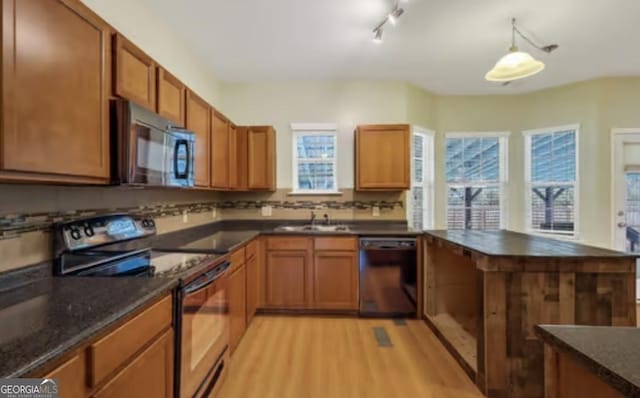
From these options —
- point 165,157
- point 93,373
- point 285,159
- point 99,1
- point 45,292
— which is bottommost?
point 93,373

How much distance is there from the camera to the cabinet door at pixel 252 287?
9.84 ft

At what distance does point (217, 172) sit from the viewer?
3053mm

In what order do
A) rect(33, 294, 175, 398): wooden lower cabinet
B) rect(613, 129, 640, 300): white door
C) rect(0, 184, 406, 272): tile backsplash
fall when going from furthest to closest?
rect(613, 129, 640, 300): white door
rect(0, 184, 406, 272): tile backsplash
rect(33, 294, 175, 398): wooden lower cabinet

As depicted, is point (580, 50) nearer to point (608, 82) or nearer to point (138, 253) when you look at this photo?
point (608, 82)

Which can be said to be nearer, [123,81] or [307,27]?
[123,81]

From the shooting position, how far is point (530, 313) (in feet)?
6.77

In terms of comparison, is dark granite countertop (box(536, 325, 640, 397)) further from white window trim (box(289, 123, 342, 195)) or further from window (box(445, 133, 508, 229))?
window (box(445, 133, 508, 229))

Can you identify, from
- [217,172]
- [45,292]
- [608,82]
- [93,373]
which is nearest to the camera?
[93,373]

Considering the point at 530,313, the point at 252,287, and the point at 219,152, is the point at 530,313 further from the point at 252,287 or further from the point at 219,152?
the point at 219,152

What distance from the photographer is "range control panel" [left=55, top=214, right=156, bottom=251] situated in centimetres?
157

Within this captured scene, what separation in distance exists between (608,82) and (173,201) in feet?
17.3

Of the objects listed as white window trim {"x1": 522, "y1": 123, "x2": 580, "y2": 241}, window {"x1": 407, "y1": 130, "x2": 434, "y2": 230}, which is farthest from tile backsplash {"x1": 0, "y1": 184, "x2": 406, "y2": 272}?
white window trim {"x1": 522, "y1": 123, "x2": 580, "y2": 241}

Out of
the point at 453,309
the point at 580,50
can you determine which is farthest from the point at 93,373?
the point at 580,50

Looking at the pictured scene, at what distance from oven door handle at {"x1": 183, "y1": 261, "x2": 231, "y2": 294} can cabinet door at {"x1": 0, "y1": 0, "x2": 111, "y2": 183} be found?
25.9 inches
